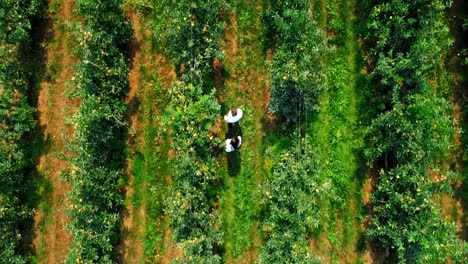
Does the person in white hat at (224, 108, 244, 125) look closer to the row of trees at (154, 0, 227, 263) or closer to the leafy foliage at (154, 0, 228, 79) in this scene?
the row of trees at (154, 0, 227, 263)

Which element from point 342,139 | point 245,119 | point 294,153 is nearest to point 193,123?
point 245,119

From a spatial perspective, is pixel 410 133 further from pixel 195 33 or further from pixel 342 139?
pixel 195 33

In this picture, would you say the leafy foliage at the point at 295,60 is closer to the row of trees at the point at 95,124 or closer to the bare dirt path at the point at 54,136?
the row of trees at the point at 95,124

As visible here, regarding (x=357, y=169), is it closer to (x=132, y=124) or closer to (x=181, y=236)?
(x=181, y=236)

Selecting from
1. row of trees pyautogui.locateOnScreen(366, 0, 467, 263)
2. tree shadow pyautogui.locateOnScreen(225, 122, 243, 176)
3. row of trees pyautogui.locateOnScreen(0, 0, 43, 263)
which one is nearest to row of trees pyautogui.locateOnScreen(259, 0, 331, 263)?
tree shadow pyautogui.locateOnScreen(225, 122, 243, 176)

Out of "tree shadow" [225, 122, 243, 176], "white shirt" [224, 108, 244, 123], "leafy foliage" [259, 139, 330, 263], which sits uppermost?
"white shirt" [224, 108, 244, 123]

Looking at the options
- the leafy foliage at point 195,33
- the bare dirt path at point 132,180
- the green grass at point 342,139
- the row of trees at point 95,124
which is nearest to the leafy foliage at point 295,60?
the green grass at point 342,139

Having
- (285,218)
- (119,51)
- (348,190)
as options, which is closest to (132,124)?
(119,51)
